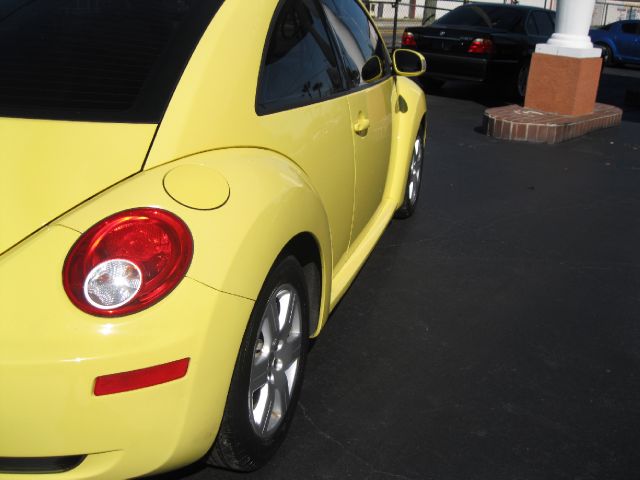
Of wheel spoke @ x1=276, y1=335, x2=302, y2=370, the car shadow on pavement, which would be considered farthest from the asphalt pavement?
the car shadow on pavement

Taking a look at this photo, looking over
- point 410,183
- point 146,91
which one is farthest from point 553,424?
point 410,183

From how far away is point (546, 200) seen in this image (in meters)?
6.40

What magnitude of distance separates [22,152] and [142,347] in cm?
71

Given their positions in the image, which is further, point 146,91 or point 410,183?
point 410,183

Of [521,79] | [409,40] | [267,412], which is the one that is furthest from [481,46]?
[267,412]

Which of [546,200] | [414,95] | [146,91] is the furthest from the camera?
[546,200]

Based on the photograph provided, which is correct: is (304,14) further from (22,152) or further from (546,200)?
(546,200)

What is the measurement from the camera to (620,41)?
21266 millimetres

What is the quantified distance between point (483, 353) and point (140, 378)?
203cm

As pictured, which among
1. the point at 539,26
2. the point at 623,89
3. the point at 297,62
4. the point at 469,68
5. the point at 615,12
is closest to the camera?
the point at 297,62

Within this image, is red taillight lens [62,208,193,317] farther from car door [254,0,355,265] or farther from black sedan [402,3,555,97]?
black sedan [402,3,555,97]

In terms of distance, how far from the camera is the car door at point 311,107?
2.77 m

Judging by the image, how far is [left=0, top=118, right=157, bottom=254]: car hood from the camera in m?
2.08

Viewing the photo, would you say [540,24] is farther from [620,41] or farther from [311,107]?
[311,107]
